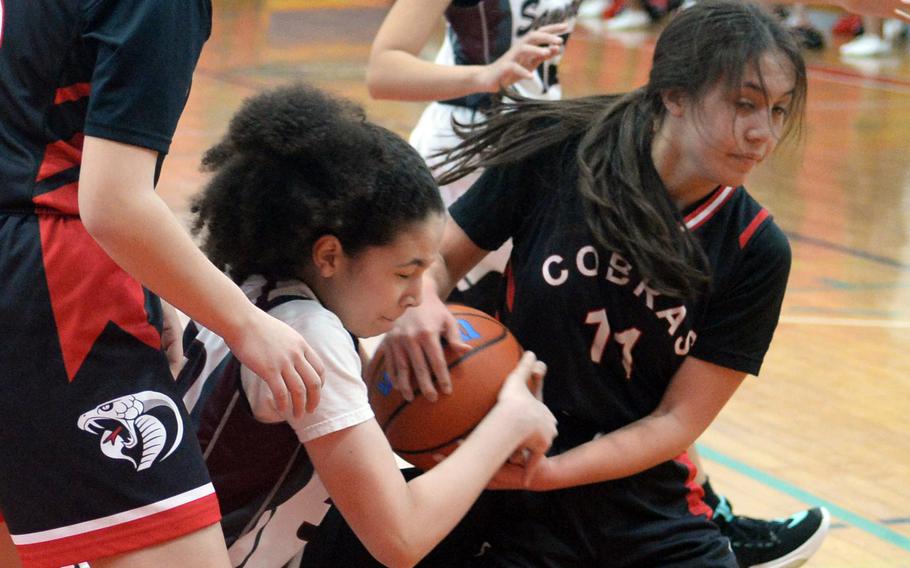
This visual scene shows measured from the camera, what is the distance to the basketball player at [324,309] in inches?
78.7

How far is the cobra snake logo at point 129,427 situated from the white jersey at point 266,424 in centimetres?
19

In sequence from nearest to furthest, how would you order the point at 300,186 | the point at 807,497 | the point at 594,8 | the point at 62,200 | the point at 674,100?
the point at 62,200
the point at 300,186
the point at 674,100
the point at 807,497
the point at 594,8

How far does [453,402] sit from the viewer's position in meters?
2.27

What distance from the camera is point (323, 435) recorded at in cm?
197

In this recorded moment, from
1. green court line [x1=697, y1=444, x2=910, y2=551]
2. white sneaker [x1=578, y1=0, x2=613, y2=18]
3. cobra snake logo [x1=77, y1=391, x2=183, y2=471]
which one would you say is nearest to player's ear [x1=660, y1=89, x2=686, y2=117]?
cobra snake logo [x1=77, y1=391, x2=183, y2=471]

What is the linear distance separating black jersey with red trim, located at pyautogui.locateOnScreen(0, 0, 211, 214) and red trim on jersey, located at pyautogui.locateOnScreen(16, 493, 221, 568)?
Answer: 1.46 feet

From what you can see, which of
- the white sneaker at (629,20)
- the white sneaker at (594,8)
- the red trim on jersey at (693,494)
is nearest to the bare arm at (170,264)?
the red trim on jersey at (693,494)

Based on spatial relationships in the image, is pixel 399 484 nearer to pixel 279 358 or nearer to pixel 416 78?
pixel 279 358

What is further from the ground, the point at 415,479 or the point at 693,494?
the point at 415,479

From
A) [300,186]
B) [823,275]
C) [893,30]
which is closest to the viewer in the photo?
[300,186]

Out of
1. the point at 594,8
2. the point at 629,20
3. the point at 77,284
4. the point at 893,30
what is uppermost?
the point at 77,284

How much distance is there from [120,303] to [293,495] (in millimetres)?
537

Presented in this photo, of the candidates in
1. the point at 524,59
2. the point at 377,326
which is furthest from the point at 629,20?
the point at 377,326

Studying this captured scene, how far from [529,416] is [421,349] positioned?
0.76 ft
